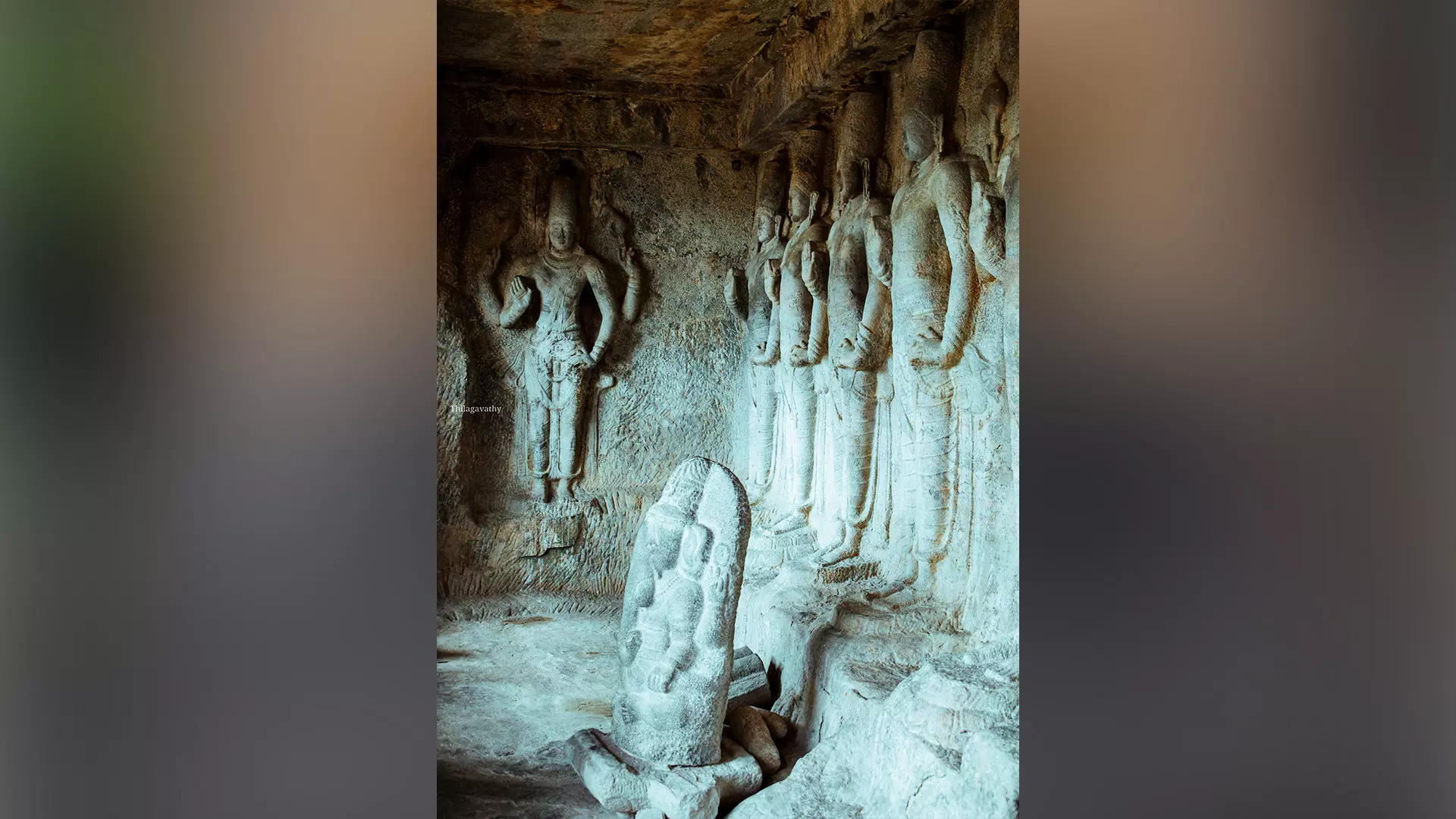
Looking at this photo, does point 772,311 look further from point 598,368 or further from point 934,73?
point 934,73

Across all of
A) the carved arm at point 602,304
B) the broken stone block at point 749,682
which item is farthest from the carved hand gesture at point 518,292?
the broken stone block at point 749,682

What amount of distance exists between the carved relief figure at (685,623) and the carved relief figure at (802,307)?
2.69 meters

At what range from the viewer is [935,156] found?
5.20 metres

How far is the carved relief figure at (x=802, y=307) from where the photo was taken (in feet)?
21.8

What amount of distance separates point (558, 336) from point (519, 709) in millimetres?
3297

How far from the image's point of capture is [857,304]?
20.3 ft

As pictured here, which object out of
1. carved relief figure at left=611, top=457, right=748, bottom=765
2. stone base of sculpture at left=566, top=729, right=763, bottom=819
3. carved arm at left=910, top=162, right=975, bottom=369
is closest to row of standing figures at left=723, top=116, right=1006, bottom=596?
carved arm at left=910, top=162, right=975, bottom=369

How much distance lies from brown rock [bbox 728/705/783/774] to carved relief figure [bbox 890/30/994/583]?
127 centimetres

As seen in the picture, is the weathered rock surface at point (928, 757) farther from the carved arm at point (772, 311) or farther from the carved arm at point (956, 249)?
the carved arm at point (772, 311)

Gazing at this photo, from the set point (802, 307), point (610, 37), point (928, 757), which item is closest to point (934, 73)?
point (802, 307)
